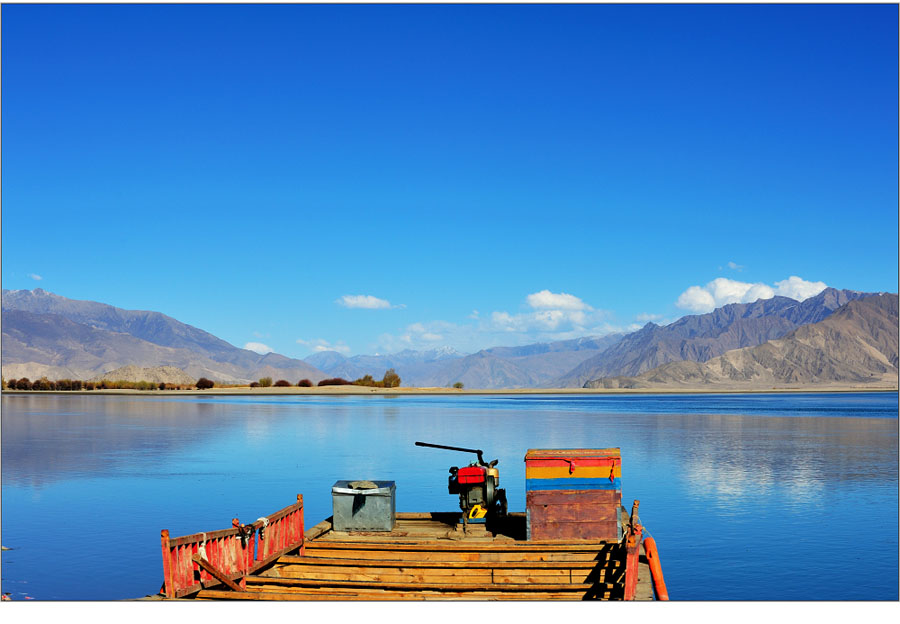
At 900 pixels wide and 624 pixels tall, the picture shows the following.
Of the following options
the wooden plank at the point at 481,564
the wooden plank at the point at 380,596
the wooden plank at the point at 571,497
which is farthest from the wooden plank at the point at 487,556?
the wooden plank at the point at 380,596

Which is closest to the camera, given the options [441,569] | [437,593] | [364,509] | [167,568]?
[167,568]

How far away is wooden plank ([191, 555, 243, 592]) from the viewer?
40.9 ft

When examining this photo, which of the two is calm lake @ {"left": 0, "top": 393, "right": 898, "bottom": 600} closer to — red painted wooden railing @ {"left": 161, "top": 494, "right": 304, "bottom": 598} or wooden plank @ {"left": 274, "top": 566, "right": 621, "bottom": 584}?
red painted wooden railing @ {"left": 161, "top": 494, "right": 304, "bottom": 598}

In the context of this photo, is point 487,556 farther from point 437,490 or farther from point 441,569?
point 437,490

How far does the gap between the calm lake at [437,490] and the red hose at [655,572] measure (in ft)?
13.6

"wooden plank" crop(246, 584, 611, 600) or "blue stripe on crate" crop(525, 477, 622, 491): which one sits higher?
"blue stripe on crate" crop(525, 477, 622, 491)

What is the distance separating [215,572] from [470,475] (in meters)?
5.47

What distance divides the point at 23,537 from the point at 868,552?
20967 mm

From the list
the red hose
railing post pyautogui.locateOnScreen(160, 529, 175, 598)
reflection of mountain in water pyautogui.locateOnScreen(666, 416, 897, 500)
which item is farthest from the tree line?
railing post pyautogui.locateOnScreen(160, 529, 175, 598)

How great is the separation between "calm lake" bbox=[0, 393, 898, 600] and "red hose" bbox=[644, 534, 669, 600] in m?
4.15

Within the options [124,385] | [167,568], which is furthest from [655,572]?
[124,385]

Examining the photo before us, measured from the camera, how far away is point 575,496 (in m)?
15.9
